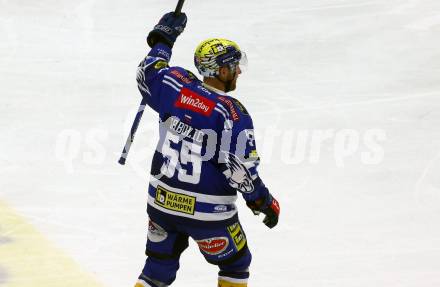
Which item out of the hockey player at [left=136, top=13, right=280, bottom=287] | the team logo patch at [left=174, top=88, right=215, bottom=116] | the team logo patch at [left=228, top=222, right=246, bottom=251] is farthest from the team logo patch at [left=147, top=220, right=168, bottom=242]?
the team logo patch at [left=174, top=88, right=215, bottom=116]

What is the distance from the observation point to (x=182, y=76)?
19.2ft

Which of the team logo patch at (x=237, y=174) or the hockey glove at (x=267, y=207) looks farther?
the hockey glove at (x=267, y=207)

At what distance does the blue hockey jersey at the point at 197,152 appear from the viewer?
5562 millimetres

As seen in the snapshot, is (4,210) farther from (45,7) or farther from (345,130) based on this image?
(45,7)

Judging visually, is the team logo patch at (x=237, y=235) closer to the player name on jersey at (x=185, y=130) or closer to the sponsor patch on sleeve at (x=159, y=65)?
the player name on jersey at (x=185, y=130)

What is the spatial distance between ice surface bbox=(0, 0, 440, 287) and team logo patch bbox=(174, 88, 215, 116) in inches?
77.3

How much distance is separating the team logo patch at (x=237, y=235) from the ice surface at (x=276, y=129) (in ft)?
4.34

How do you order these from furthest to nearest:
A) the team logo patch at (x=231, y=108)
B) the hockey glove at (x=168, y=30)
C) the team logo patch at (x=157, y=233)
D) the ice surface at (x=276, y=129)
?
the ice surface at (x=276, y=129), the hockey glove at (x=168, y=30), the team logo patch at (x=157, y=233), the team logo patch at (x=231, y=108)

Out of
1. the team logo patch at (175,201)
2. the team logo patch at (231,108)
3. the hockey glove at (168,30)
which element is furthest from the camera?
the hockey glove at (168,30)

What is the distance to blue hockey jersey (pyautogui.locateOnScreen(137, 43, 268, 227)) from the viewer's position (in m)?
5.56

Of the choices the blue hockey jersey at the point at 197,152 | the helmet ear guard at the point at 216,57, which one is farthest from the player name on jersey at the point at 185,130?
the helmet ear guard at the point at 216,57

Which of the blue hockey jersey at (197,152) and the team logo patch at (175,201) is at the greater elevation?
the blue hockey jersey at (197,152)

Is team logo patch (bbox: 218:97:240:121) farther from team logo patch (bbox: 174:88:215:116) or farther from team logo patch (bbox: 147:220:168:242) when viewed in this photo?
team logo patch (bbox: 147:220:168:242)

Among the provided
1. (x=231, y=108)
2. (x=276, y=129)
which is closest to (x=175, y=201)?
(x=231, y=108)
